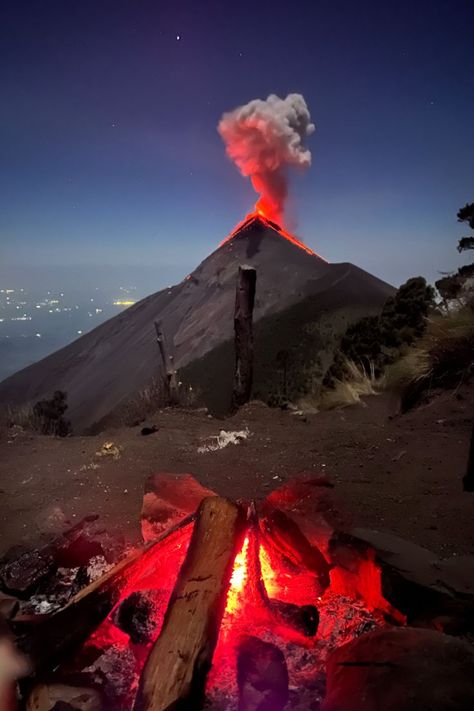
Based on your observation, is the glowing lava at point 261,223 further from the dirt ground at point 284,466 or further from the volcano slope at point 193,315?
the dirt ground at point 284,466

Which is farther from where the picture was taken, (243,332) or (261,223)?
(261,223)

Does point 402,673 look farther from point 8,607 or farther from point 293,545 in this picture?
point 8,607

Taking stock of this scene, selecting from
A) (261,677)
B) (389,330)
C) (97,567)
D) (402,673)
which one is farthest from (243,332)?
(402,673)

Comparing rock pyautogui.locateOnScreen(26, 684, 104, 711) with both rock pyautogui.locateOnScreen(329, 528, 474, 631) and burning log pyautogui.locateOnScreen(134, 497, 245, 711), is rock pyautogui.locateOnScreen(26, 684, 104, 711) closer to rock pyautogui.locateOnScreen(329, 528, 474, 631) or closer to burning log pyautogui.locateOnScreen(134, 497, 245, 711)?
burning log pyautogui.locateOnScreen(134, 497, 245, 711)

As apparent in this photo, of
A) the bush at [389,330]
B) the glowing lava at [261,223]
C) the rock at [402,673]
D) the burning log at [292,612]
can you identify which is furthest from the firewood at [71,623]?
the glowing lava at [261,223]

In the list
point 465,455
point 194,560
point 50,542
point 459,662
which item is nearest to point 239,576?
point 194,560

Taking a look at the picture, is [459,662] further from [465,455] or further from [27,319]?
[27,319]
